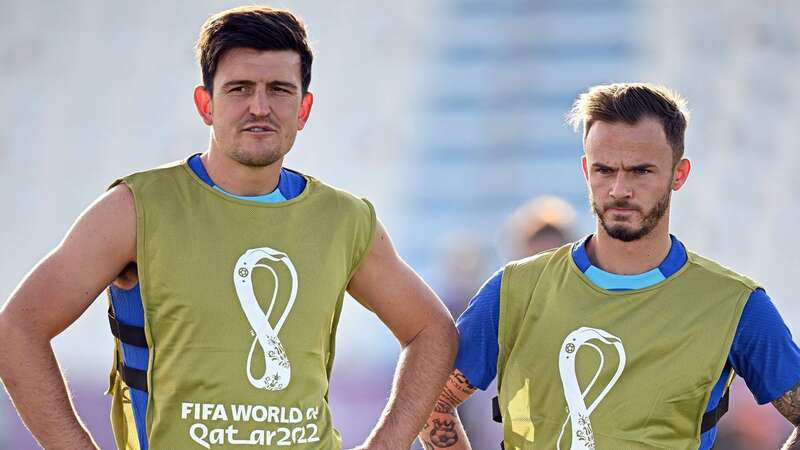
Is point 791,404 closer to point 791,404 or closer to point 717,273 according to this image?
point 791,404

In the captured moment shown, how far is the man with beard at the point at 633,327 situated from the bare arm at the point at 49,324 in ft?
4.27

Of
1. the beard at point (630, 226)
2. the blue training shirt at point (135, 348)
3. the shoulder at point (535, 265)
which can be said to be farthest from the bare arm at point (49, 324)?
the beard at point (630, 226)

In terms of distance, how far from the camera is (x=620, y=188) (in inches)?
165

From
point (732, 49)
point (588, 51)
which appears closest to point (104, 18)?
point (588, 51)

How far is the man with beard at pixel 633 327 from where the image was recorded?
13.8 feet

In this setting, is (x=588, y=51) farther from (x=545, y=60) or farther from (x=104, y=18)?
(x=104, y=18)

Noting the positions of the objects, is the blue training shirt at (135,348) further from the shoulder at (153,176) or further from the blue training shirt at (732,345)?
the blue training shirt at (732,345)

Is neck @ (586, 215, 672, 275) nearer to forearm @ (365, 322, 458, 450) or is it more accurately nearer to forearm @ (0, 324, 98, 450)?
forearm @ (365, 322, 458, 450)

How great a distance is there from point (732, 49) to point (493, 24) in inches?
146

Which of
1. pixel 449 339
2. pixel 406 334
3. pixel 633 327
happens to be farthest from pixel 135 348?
pixel 633 327

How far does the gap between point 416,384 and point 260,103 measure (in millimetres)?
1062

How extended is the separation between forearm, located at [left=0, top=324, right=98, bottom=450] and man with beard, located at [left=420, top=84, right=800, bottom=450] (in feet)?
4.41

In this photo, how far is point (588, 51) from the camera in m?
21.2

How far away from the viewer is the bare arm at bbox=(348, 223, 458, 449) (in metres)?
4.46
